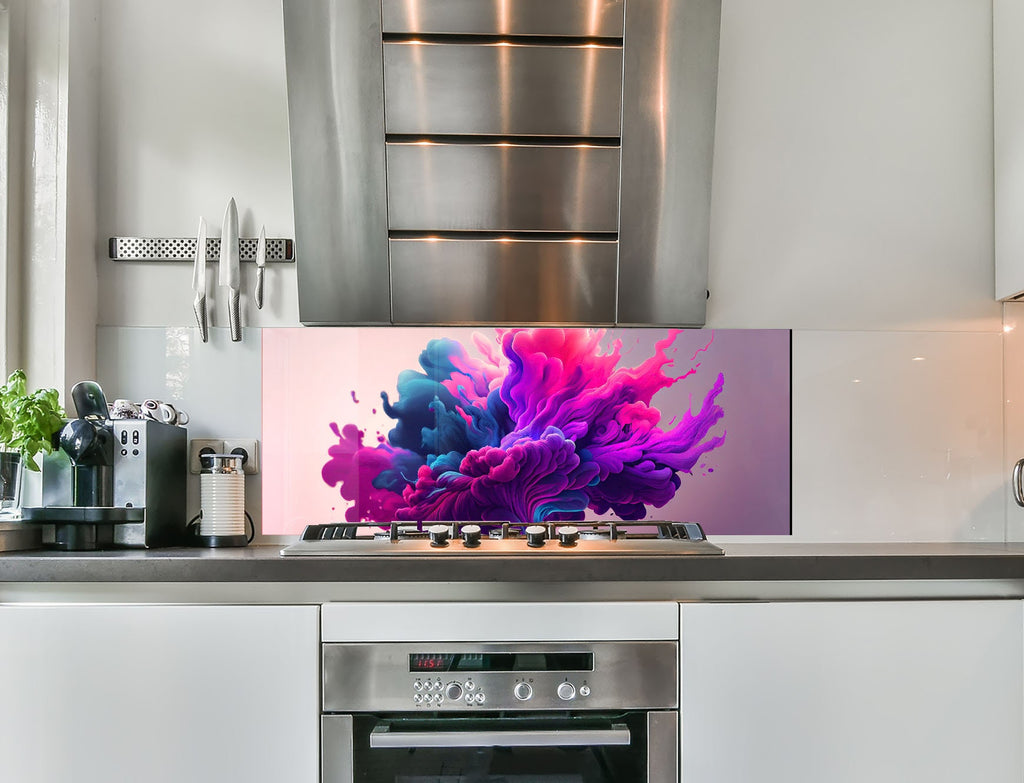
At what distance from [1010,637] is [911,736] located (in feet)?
0.86

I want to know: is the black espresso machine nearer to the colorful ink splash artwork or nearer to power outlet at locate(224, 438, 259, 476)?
power outlet at locate(224, 438, 259, 476)

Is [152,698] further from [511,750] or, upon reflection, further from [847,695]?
[847,695]

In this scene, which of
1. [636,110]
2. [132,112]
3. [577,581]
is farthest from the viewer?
[132,112]

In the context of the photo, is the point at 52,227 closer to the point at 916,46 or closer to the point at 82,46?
the point at 82,46

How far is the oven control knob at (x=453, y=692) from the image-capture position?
143 centimetres

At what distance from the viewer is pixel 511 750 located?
1.45 meters

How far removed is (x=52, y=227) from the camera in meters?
1.90

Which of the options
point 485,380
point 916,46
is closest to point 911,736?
point 485,380

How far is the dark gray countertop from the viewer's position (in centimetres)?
145

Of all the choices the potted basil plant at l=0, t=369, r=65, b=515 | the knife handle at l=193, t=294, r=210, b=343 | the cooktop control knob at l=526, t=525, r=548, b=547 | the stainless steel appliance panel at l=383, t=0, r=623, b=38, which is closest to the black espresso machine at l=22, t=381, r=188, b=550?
the potted basil plant at l=0, t=369, r=65, b=515

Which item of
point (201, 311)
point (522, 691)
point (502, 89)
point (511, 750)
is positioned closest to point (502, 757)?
point (511, 750)

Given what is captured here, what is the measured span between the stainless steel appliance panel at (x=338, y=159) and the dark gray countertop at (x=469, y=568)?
2.21ft

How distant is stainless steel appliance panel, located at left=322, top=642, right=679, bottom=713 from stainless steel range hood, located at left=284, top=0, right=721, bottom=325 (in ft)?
2.59

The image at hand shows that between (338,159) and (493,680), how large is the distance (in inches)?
46.5
